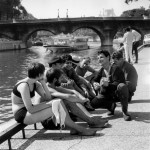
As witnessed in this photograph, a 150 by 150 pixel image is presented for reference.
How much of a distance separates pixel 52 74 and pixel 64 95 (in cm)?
33

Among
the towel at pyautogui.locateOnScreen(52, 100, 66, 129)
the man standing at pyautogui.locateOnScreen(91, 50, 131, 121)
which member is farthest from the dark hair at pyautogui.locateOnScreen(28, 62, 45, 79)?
the man standing at pyautogui.locateOnScreen(91, 50, 131, 121)

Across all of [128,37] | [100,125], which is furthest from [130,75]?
[128,37]

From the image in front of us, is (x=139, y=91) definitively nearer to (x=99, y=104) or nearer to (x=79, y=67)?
(x=79, y=67)

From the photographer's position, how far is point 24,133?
4.70 m

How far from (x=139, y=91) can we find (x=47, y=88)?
11.7 feet

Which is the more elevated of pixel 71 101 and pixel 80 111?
pixel 71 101

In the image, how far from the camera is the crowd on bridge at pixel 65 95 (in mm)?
4414

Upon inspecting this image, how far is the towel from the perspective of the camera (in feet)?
14.4

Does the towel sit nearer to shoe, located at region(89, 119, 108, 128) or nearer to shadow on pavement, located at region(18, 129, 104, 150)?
shadow on pavement, located at region(18, 129, 104, 150)

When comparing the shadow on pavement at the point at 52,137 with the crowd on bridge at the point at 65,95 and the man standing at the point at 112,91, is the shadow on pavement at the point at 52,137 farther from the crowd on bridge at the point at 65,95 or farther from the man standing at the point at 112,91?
the man standing at the point at 112,91

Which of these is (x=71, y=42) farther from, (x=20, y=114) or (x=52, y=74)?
(x=20, y=114)

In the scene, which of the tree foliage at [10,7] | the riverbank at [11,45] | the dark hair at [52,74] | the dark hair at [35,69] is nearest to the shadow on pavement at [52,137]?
the dark hair at [52,74]

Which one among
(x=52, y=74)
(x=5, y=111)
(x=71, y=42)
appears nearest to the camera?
(x=52, y=74)

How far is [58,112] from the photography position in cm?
443
